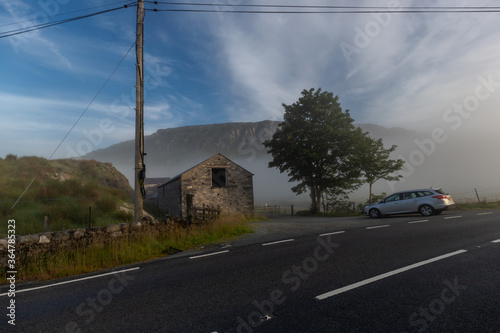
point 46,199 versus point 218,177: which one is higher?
point 218,177

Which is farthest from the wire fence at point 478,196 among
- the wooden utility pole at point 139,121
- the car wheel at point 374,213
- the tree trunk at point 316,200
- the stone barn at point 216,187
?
the wooden utility pole at point 139,121

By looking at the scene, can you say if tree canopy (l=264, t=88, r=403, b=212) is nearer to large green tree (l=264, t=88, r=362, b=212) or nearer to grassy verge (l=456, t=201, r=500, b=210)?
large green tree (l=264, t=88, r=362, b=212)

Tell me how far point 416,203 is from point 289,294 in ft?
46.6

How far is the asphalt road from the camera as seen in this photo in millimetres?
3064

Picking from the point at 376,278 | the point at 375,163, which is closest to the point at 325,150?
the point at 375,163

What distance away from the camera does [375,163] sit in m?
27.7

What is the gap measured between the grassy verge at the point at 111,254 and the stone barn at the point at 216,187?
52.9ft

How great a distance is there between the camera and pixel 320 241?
7.77 m

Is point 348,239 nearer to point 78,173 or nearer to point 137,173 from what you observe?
point 137,173

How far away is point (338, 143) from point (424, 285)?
26.5 metres

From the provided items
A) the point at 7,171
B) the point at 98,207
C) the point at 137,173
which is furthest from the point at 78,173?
the point at 137,173

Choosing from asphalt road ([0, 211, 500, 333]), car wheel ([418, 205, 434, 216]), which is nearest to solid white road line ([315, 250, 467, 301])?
asphalt road ([0, 211, 500, 333])

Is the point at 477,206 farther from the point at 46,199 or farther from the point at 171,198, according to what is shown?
the point at 171,198

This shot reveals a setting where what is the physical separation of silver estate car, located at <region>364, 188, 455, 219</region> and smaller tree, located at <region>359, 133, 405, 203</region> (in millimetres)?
12397
